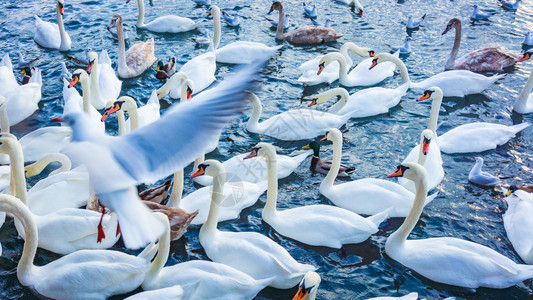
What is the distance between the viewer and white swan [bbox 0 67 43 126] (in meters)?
8.84

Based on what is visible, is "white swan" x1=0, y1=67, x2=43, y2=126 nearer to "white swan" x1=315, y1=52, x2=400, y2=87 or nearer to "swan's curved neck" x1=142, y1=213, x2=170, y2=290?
"swan's curved neck" x1=142, y1=213, x2=170, y2=290

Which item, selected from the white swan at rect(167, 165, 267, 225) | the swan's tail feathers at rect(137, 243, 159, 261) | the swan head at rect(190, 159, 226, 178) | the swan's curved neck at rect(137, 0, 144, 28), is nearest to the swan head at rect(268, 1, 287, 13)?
the swan's curved neck at rect(137, 0, 144, 28)

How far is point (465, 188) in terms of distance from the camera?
7.40m

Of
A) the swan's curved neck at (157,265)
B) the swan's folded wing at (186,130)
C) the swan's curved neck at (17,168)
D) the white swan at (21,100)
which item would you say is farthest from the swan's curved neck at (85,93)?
the swan's folded wing at (186,130)

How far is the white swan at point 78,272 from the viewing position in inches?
205

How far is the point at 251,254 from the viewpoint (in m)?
5.54

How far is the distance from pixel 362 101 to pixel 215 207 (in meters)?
4.17

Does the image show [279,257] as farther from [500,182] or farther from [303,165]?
[500,182]

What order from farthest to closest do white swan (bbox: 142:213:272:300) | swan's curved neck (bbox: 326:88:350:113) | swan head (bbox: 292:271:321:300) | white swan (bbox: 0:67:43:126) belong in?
swan's curved neck (bbox: 326:88:350:113)
white swan (bbox: 0:67:43:126)
white swan (bbox: 142:213:272:300)
swan head (bbox: 292:271:321:300)

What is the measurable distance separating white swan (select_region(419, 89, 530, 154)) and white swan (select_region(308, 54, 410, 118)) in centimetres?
108

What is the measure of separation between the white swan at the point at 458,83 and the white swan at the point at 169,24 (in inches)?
225

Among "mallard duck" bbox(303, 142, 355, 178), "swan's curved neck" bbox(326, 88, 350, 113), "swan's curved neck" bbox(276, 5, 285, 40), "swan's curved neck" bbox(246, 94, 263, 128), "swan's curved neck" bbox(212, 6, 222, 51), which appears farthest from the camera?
"swan's curved neck" bbox(276, 5, 285, 40)

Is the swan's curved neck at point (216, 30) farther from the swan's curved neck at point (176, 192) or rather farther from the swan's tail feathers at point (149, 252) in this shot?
the swan's tail feathers at point (149, 252)

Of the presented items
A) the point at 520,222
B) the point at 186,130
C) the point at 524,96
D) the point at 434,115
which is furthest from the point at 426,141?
the point at 186,130
